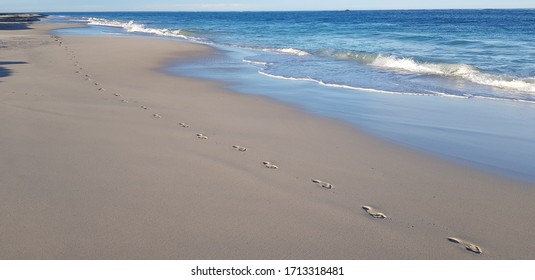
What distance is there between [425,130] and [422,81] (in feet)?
19.8

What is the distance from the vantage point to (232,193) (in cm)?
442

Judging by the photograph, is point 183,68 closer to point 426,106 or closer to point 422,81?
point 422,81

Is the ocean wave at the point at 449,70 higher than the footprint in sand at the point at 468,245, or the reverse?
the ocean wave at the point at 449,70

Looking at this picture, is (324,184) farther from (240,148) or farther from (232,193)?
(240,148)

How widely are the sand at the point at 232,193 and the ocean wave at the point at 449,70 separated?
22.6ft

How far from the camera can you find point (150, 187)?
4.45 meters

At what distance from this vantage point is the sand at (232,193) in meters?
3.44

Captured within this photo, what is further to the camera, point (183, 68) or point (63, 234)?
point (183, 68)

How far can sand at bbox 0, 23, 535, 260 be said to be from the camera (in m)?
3.44

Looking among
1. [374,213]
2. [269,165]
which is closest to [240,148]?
[269,165]

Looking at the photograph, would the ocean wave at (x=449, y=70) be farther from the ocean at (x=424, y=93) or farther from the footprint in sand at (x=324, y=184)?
the footprint in sand at (x=324, y=184)

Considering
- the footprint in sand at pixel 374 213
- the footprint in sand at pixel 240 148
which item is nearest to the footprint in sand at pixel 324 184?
the footprint in sand at pixel 374 213

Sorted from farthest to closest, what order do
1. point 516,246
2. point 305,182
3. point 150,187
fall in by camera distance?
point 305,182 → point 150,187 → point 516,246
